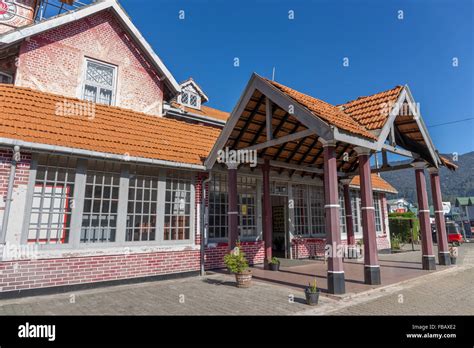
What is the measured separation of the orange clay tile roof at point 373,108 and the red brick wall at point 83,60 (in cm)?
804

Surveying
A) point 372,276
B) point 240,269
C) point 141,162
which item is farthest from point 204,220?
point 372,276

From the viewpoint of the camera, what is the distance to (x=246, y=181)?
464 inches

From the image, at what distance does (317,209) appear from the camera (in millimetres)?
14391

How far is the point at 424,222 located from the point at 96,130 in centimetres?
1109

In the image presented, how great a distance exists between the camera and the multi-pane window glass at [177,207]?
9273mm

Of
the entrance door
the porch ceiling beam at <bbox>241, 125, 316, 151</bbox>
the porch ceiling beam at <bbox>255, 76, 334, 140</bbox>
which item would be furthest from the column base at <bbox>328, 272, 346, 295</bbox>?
the entrance door

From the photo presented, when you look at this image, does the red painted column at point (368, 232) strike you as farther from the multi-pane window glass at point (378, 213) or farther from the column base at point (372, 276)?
the multi-pane window glass at point (378, 213)

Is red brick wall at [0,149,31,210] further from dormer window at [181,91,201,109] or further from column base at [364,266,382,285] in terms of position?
dormer window at [181,91,201,109]

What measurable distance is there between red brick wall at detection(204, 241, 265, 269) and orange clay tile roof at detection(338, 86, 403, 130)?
18.8 ft

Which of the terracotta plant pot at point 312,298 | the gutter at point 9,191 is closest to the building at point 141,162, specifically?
the gutter at point 9,191

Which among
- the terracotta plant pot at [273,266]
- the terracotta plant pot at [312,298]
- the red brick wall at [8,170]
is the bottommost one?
the terracotta plant pot at [312,298]

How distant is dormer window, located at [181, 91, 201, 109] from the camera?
16.4 meters
